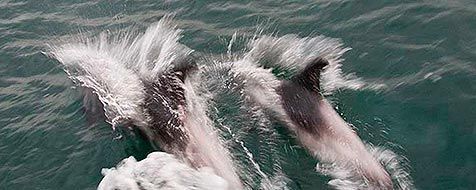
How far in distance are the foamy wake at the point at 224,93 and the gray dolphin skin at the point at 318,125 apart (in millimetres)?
107

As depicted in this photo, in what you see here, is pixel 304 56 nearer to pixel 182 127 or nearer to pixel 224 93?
pixel 224 93

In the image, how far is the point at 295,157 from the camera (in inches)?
288

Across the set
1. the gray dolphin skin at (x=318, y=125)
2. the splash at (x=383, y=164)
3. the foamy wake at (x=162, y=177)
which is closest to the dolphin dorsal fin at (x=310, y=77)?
the gray dolphin skin at (x=318, y=125)

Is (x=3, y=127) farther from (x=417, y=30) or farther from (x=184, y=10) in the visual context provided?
(x=417, y=30)

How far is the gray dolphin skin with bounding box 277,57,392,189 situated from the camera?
278 inches

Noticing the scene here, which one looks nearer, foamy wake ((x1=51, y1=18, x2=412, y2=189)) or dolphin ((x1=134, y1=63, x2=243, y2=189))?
foamy wake ((x1=51, y1=18, x2=412, y2=189))

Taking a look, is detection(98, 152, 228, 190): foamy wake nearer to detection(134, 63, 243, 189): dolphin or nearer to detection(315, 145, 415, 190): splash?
detection(134, 63, 243, 189): dolphin

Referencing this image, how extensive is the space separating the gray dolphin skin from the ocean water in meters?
0.14

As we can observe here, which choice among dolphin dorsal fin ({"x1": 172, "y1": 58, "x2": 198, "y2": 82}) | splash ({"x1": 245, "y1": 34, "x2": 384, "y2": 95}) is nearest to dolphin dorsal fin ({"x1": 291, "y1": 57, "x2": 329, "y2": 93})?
splash ({"x1": 245, "y1": 34, "x2": 384, "y2": 95})

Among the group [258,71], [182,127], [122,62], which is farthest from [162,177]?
[122,62]

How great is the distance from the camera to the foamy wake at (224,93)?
678cm

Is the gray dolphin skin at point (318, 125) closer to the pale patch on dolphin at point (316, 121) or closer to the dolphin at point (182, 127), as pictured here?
the pale patch on dolphin at point (316, 121)

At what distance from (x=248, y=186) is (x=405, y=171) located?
138 centimetres

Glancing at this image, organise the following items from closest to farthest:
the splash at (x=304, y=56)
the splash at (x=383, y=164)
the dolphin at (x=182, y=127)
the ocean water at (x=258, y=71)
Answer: the splash at (x=383, y=164) → the dolphin at (x=182, y=127) → the ocean water at (x=258, y=71) → the splash at (x=304, y=56)
